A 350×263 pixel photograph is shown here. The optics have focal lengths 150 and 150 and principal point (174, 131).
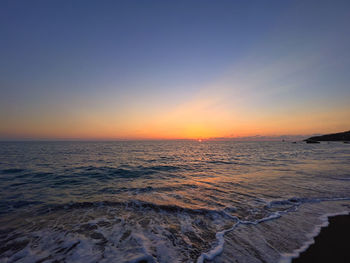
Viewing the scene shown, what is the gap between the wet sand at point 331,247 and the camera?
388 centimetres

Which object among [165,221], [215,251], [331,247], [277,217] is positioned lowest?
[165,221]

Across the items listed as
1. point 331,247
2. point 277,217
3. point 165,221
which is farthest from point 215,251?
Answer: point 277,217

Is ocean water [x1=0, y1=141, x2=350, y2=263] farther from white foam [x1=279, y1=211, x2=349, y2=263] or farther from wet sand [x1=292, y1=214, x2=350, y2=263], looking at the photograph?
wet sand [x1=292, y1=214, x2=350, y2=263]

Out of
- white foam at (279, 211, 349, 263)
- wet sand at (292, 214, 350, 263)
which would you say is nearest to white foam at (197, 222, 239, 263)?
white foam at (279, 211, 349, 263)

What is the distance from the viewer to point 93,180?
44.3 ft

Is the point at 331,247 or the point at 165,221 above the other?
the point at 331,247

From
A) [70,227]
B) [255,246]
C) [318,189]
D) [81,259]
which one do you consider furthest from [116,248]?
[318,189]

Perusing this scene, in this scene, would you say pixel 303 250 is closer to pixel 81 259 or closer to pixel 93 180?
pixel 81 259

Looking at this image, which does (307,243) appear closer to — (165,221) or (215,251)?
(215,251)

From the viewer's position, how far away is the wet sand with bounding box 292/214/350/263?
153 inches

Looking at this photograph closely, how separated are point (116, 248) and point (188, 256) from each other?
227 cm

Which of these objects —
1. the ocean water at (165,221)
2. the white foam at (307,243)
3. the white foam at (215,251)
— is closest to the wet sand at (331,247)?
the white foam at (307,243)

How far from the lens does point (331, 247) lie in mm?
4301

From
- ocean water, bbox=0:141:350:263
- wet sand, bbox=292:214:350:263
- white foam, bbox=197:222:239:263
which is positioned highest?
wet sand, bbox=292:214:350:263
